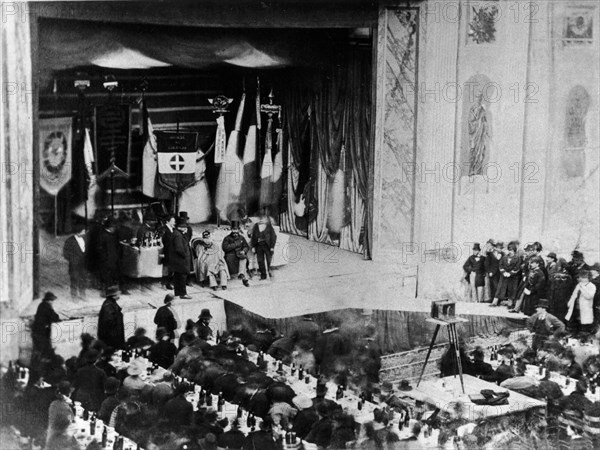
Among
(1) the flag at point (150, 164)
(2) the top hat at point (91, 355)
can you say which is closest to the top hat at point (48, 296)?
(2) the top hat at point (91, 355)

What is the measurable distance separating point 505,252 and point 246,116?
328cm

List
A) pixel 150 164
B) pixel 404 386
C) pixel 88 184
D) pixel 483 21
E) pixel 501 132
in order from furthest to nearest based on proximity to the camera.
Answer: pixel 501 132, pixel 483 21, pixel 404 386, pixel 150 164, pixel 88 184

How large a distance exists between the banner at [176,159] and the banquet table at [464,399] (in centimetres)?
314

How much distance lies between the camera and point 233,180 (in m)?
9.85

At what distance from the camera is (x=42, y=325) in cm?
919

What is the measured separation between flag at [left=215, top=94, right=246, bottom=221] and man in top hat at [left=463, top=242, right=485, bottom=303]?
2655 mm

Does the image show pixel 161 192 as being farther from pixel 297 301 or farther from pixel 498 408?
pixel 498 408

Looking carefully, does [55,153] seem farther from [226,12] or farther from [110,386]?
[110,386]

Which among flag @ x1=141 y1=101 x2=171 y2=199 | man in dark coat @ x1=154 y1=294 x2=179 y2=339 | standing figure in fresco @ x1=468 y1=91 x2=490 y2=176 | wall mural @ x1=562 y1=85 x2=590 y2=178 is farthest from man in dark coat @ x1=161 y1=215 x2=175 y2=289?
wall mural @ x1=562 y1=85 x2=590 y2=178

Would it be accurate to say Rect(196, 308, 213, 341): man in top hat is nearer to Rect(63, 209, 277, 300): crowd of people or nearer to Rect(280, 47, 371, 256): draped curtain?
Rect(63, 209, 277, 300): crowd of people

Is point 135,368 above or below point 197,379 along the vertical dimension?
above

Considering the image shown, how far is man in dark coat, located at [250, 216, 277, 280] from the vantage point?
10.0 meters

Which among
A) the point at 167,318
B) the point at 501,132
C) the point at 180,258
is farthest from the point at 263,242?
the point at 501,132

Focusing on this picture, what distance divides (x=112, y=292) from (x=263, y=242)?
62.0 inches
